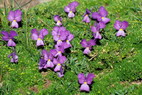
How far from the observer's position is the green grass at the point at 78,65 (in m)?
7.17

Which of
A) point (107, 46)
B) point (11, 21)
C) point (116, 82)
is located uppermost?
point (11, 21)

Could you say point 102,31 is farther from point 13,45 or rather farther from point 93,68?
point 13,45

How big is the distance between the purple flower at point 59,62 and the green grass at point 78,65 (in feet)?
0.69

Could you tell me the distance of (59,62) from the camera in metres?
7.37

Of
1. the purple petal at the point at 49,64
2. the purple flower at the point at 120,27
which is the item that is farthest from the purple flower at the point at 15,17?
the purple flower at the point at 120,27

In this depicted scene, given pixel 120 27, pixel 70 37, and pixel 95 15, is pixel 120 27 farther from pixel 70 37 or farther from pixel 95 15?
pixel 70 37

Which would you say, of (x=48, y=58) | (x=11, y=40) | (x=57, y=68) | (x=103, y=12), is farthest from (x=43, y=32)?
(x=103, y=12)

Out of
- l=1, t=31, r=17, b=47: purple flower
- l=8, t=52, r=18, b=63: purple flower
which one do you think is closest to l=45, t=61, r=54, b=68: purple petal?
l=8, t=52, r=18, b=63: purple flower

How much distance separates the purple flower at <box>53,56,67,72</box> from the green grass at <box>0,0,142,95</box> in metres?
0.21

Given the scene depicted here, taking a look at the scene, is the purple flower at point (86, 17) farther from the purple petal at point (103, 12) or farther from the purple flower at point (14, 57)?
the purple flower at point (14, 57)

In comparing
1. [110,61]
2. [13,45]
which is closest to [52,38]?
[13,45]

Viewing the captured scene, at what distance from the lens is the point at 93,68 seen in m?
7.72

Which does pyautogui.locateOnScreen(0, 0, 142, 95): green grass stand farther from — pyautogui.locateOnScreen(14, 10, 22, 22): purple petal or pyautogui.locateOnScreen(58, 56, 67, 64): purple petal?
pyautogui.locateOnScreen(58, 56, 67, 64): purple petal

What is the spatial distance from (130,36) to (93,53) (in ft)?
3.52
